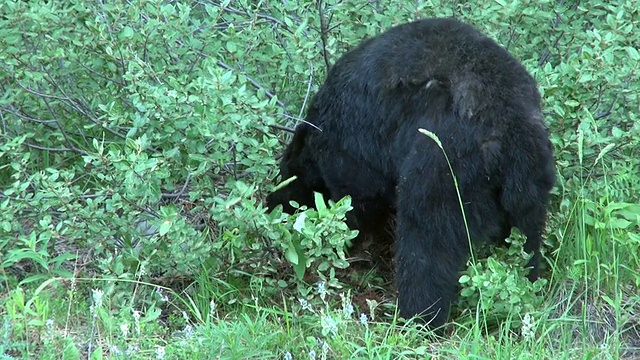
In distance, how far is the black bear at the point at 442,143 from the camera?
438 cm

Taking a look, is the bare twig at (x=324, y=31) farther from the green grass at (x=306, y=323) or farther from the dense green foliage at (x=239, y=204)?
the green grass at (x=306, y=323)

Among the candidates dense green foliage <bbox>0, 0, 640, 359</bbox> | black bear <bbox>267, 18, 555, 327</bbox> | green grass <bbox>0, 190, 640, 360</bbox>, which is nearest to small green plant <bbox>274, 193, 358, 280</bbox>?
dense green foliage <bbox>0, 0, 640, 359</bbox>

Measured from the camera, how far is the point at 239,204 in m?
4.80

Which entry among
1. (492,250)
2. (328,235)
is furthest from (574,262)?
(328,235)

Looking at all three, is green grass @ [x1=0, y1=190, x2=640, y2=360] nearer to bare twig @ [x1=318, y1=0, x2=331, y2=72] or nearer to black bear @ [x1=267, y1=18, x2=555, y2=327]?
black bear @ [x1=267, y1=18, x2=555, y2=327]

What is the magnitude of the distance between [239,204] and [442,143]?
1.05m

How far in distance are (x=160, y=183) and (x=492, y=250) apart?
170cm

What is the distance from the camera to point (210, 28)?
5.57 metres

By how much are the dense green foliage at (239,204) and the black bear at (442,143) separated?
8.9 inches

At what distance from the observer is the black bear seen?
4379mm

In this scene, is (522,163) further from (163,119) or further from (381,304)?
(163,119)

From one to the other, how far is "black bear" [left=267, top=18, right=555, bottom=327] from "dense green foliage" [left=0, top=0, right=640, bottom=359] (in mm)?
226

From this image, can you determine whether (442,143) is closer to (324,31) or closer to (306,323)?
(306,323)

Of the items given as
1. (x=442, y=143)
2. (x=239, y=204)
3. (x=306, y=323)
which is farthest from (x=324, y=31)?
(x=306, y=323)
